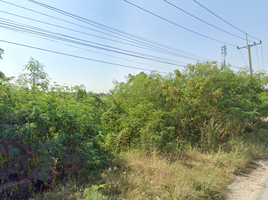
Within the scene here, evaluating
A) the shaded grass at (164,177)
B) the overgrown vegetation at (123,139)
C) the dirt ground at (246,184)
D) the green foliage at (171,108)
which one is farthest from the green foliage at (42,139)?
→ the dirt ground at (246,184)

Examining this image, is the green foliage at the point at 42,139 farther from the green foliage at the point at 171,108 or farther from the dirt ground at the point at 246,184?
the dirt ground at the point at 246,184

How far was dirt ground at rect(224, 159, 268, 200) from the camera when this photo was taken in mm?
3531

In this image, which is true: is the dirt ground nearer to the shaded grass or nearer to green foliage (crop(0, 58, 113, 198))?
the shaded grass

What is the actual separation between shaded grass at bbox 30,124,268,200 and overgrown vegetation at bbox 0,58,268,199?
0.06 feet

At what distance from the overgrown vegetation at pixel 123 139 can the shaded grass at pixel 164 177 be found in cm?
2

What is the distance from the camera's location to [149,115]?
5613 mm

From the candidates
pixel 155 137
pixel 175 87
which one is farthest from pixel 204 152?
pixel 175 87

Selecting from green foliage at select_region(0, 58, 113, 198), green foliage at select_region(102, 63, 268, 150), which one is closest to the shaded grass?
green foliage at select_region(0, 58, 113, 198)

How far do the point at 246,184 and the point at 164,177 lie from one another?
6.66 ft

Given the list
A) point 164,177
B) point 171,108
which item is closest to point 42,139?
point 164,177

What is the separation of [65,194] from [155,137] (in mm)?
2745

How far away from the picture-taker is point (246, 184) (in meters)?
4.03

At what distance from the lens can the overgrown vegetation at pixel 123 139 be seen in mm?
2838

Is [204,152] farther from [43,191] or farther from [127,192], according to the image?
[43,191]
